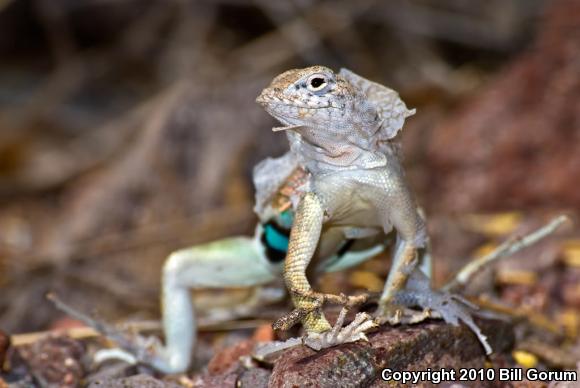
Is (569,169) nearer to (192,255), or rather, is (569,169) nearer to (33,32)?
(192,255)

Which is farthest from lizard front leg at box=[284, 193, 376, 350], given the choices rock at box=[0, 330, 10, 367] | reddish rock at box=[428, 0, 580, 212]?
reddish rock at box=[428, 0, 580, 212]

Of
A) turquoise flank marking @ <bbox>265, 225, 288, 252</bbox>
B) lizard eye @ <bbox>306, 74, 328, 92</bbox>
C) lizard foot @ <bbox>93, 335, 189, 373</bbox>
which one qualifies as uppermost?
lizard eye @ <bbox>306, 74, 328, 92</bbox>

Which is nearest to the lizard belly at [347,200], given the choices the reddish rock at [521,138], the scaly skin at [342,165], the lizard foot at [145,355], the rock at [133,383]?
the scaly skin at [342,165]

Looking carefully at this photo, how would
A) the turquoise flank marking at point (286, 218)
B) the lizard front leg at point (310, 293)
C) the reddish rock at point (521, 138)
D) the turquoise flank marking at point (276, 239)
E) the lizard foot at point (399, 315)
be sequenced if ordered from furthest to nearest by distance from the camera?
1. the reddish rock at point (521, 138)
2. the turquoise flank marking at point (276, 239)
3. the turquoise flank marking at point (286, 218)
4. the lizard foot at point (399, 315)
5. the lizard front leg at point (310, 293)

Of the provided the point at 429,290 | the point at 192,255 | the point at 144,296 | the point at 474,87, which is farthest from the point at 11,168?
the point at 429,290

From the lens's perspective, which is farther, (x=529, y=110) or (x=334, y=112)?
(x=529, y=110)

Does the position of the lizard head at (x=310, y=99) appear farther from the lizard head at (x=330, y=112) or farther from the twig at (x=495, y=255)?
the twig at (x=495, y=255)

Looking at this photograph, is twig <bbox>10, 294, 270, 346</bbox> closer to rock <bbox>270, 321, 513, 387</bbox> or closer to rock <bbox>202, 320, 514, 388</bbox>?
rock <bbox>202, 320, 514, 388</bbox>
